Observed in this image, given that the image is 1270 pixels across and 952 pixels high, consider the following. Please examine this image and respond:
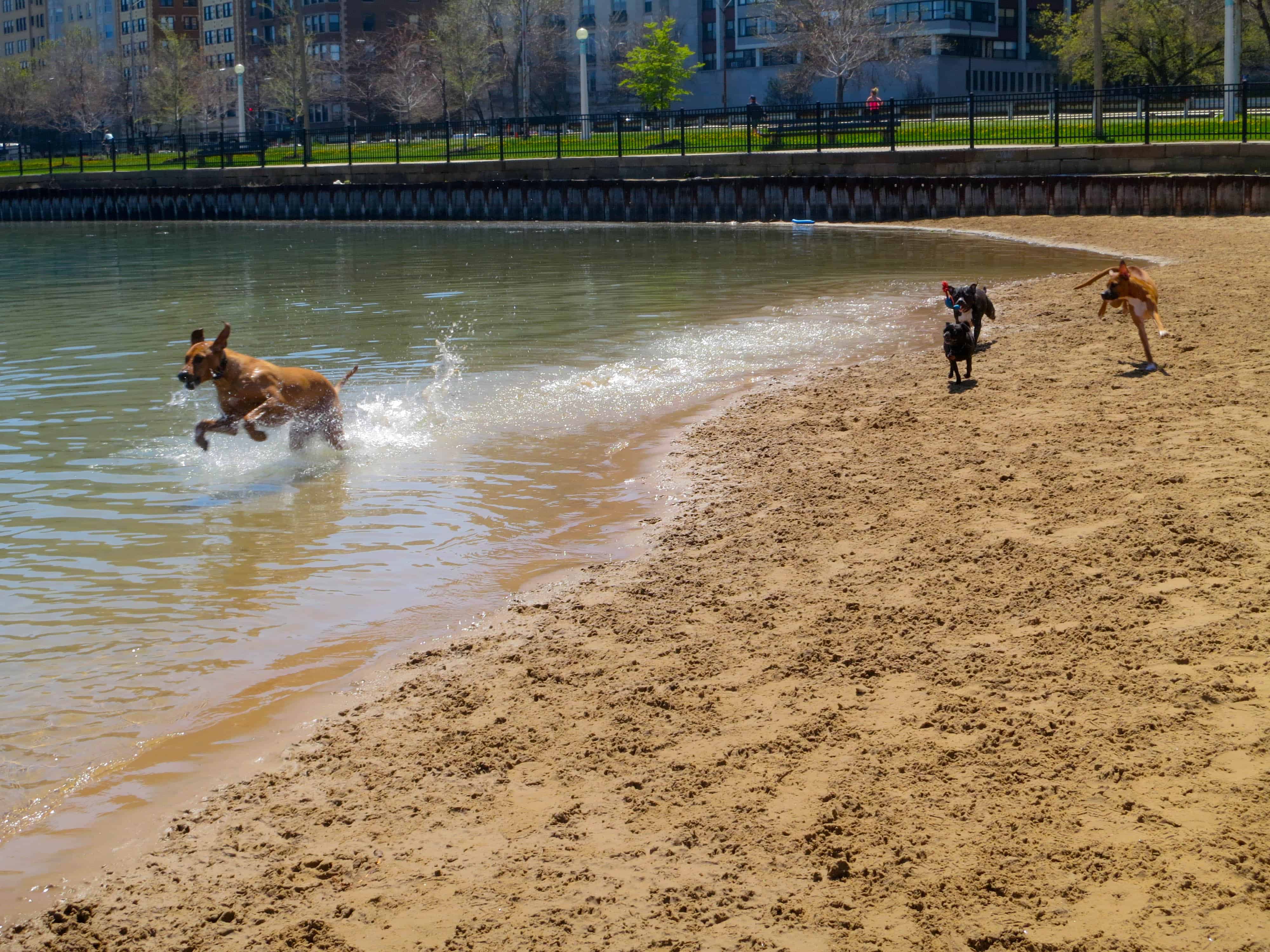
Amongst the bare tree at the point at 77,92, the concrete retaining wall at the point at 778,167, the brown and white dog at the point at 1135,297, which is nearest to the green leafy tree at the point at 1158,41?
the concrete retaining wall at the point at 778,167

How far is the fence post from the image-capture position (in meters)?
33.3

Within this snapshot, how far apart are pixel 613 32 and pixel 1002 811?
10454 centimetres

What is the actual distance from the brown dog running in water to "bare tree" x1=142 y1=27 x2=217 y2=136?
96.8 metres

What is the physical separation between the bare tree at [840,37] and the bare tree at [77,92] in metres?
61.2

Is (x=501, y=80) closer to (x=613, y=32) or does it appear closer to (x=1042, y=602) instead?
(x=613, y=32)

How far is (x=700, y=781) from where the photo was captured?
16.0 feet

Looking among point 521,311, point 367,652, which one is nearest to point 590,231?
point 521,311

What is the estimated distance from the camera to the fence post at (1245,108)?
109ft

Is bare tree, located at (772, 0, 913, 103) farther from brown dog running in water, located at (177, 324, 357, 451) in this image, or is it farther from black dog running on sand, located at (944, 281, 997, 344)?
brown dog running in water, located at (177, 324, 357, 451)

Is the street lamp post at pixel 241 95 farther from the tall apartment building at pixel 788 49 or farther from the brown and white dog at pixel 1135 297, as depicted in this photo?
the brown and white dog at pixel 1135 297

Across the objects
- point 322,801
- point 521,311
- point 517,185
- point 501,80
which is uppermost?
point 501,80

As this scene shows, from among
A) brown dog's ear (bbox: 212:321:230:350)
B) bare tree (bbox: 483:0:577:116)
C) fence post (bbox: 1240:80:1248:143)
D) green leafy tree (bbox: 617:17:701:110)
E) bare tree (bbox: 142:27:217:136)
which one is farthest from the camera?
bare tree (bbox: 142:27:217:136)

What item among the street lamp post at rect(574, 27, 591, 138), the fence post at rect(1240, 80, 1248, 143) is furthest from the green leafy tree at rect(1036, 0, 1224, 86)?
the fence post at rect(1240, 80, 1248, 143)

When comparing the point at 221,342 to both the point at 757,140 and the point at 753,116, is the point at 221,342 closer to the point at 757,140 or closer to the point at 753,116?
the point at 753,116
